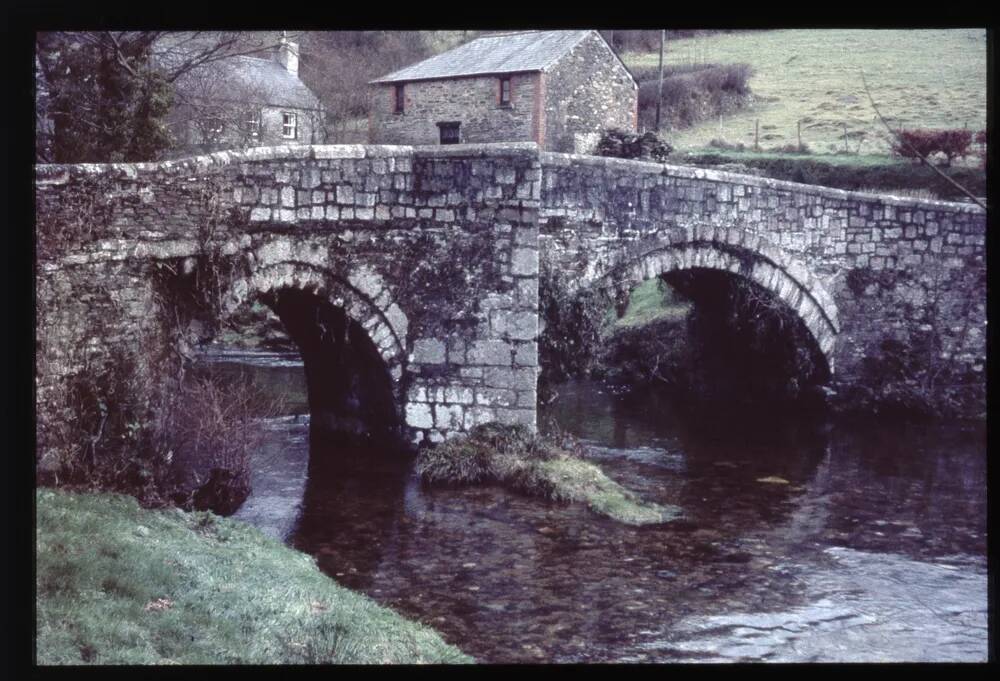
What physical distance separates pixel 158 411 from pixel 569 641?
4062mm

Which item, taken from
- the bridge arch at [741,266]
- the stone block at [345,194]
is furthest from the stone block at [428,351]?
the bridge arch at [741,266]

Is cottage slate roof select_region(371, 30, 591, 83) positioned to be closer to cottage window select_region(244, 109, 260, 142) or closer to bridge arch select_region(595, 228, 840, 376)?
cottage window select_region(244, 109, 260, 142)

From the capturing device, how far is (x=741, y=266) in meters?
13.3

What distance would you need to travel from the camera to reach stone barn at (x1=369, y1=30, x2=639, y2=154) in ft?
71.8

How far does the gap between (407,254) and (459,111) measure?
13.4 m

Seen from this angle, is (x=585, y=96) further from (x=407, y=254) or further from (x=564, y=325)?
(x=407, y=254)

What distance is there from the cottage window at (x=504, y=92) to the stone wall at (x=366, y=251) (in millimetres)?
12476

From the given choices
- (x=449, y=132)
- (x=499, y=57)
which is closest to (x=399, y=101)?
(x=449, y=132)

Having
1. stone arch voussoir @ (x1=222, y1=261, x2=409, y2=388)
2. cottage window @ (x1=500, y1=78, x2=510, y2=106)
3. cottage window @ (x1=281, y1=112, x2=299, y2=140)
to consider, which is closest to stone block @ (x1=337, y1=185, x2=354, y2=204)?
stone arch voussoir @ (x1=222, y1=261, x2=409, y2=388)

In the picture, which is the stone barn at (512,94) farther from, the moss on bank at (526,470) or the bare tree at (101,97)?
the moss on bank at (526,470)

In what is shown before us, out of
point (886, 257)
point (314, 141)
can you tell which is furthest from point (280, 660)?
point (314, 141)

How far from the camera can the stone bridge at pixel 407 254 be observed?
790 centimetres

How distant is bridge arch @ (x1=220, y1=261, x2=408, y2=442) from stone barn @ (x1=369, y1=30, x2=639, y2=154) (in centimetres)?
1193
